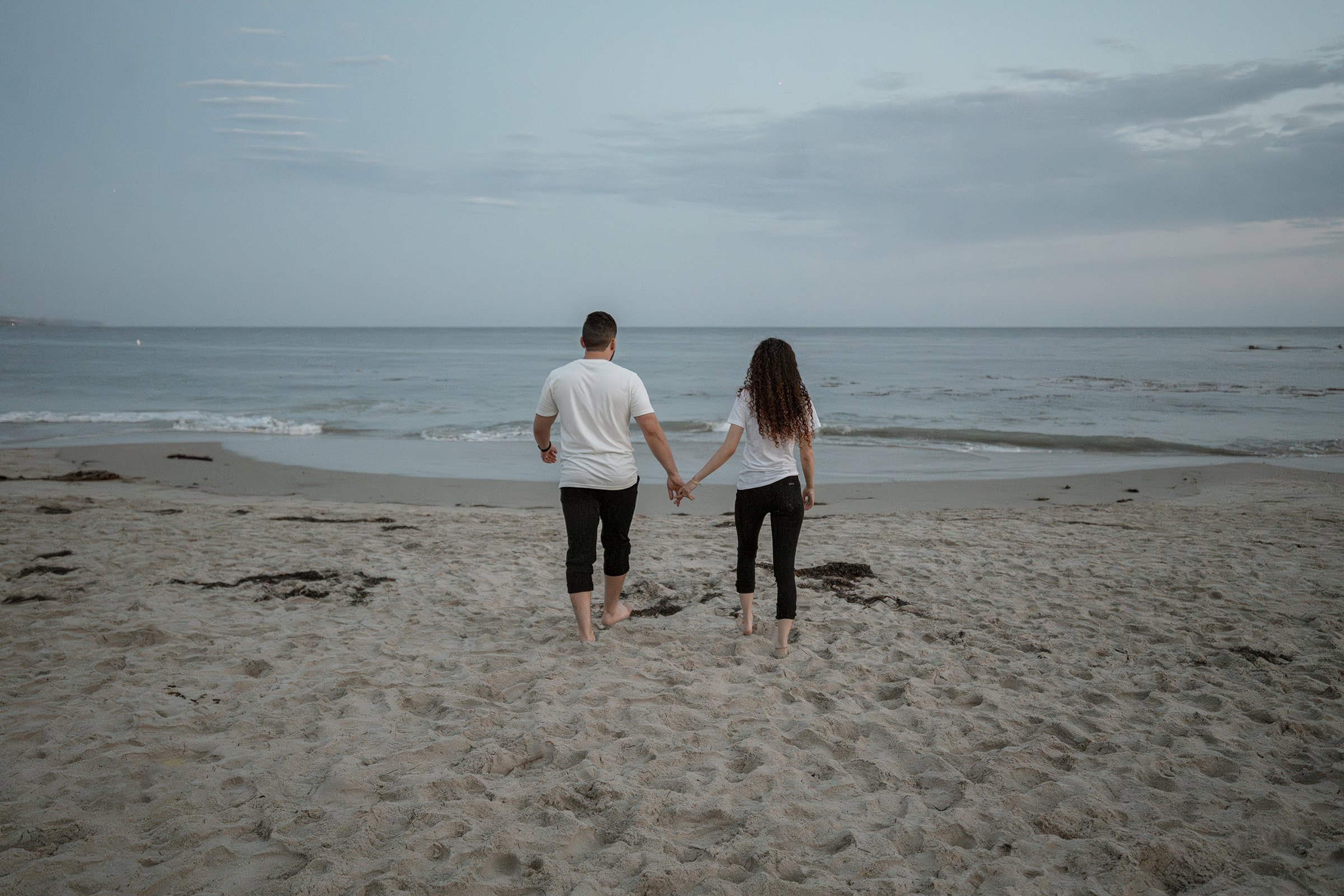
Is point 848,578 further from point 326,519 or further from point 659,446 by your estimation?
point 326,519

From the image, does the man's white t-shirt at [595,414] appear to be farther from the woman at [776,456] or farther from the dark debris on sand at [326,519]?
the dark debris on sand at [326,519]

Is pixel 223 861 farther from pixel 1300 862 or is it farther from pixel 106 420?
pixel 106 420

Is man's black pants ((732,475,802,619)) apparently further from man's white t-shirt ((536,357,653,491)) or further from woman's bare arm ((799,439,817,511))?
man's white t-shirt ((536,357,653,491))

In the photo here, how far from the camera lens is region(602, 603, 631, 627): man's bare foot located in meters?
5.23

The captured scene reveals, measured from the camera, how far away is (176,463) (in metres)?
13.2

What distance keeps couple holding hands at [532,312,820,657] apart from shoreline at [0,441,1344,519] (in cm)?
510

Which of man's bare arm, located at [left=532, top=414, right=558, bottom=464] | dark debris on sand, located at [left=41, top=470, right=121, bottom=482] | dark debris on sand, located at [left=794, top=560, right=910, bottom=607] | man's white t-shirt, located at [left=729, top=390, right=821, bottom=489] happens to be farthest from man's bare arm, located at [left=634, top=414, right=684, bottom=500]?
dark debris on sand, located at [left=41, top=470, right=121, bottom=482]

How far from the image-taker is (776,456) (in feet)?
15.0

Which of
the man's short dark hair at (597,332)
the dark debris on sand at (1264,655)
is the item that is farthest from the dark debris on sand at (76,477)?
the dark debris on sand at (1264,655)

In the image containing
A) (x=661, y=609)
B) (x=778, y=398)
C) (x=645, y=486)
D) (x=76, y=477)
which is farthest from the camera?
(x=645, y=486)

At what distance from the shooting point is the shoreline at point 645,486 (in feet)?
35.1

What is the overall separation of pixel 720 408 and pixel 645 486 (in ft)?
45.0

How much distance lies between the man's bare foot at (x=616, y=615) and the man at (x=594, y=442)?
382 millimetres

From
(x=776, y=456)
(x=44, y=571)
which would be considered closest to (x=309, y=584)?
(x=44, y=571)
